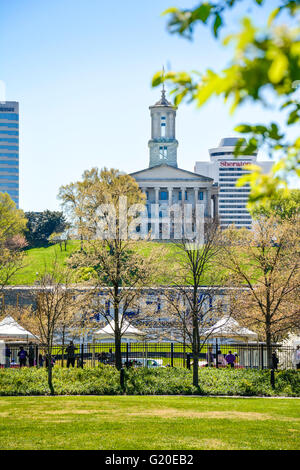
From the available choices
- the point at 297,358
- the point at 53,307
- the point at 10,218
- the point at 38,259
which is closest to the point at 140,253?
the point at 10,218

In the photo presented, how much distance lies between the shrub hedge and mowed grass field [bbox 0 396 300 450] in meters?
2.17

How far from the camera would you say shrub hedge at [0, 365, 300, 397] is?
23.3 meters

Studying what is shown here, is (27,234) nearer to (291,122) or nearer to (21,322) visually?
(21,322)

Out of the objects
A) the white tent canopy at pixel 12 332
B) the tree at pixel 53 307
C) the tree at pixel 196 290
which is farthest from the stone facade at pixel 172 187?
the tree at pixel 196 290

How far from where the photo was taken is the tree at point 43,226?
349 ft

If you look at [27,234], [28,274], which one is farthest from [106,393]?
[27,234]

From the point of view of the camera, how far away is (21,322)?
149 feet

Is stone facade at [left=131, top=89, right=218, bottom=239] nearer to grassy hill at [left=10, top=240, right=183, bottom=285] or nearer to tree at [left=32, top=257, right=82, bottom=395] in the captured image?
grassy hill at [left=10, top=240, right=183, bottom=285]

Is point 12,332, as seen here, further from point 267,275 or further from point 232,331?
point 267,275

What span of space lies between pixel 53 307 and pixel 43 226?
79.3 metres

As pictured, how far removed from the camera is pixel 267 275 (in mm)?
29016

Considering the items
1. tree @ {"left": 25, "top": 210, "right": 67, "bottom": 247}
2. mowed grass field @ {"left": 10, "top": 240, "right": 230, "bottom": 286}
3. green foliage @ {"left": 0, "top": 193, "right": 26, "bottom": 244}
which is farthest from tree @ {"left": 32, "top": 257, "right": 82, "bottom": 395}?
tree @ {"left": 25, "top": 210, "right": 67, "bottom": 247}

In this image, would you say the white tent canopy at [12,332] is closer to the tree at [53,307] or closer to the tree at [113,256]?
the tree at [53,307]

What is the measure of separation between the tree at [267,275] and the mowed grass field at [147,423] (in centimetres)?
837
